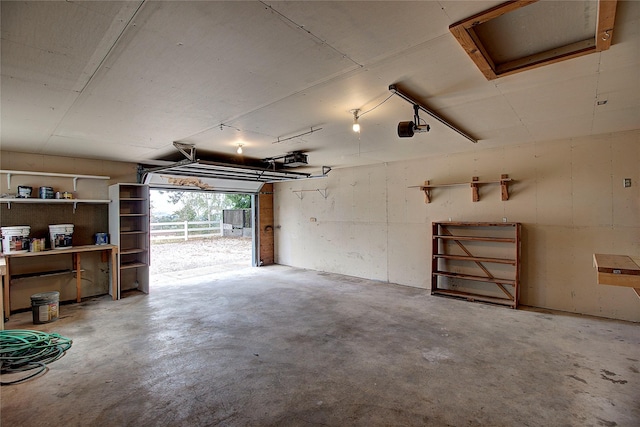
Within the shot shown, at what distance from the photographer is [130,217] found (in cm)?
557

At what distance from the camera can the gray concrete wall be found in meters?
3.85

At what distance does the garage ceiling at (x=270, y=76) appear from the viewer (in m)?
1.47

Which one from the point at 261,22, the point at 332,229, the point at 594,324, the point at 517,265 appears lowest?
the point at 594,324

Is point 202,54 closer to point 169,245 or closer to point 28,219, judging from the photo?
point 28,219

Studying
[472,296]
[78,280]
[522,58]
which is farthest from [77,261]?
[472,296]

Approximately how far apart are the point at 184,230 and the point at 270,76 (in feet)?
36.8

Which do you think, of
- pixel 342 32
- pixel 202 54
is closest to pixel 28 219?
pixel 202 54

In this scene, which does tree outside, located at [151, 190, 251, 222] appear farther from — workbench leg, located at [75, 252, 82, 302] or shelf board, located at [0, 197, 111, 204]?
workbench leg, located at [75, 252, 82, 302]

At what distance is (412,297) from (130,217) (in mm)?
5344

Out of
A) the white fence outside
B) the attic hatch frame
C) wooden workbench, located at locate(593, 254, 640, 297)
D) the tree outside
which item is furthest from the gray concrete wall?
the tree outside

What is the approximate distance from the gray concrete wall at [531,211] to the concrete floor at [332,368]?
20.3 inches

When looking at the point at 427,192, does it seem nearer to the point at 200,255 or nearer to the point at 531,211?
the point at 531,211

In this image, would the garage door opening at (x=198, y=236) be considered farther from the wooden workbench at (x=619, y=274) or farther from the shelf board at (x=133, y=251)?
the wooden workbench at (x=619, y=274)

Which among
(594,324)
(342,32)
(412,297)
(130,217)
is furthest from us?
(130,217)
